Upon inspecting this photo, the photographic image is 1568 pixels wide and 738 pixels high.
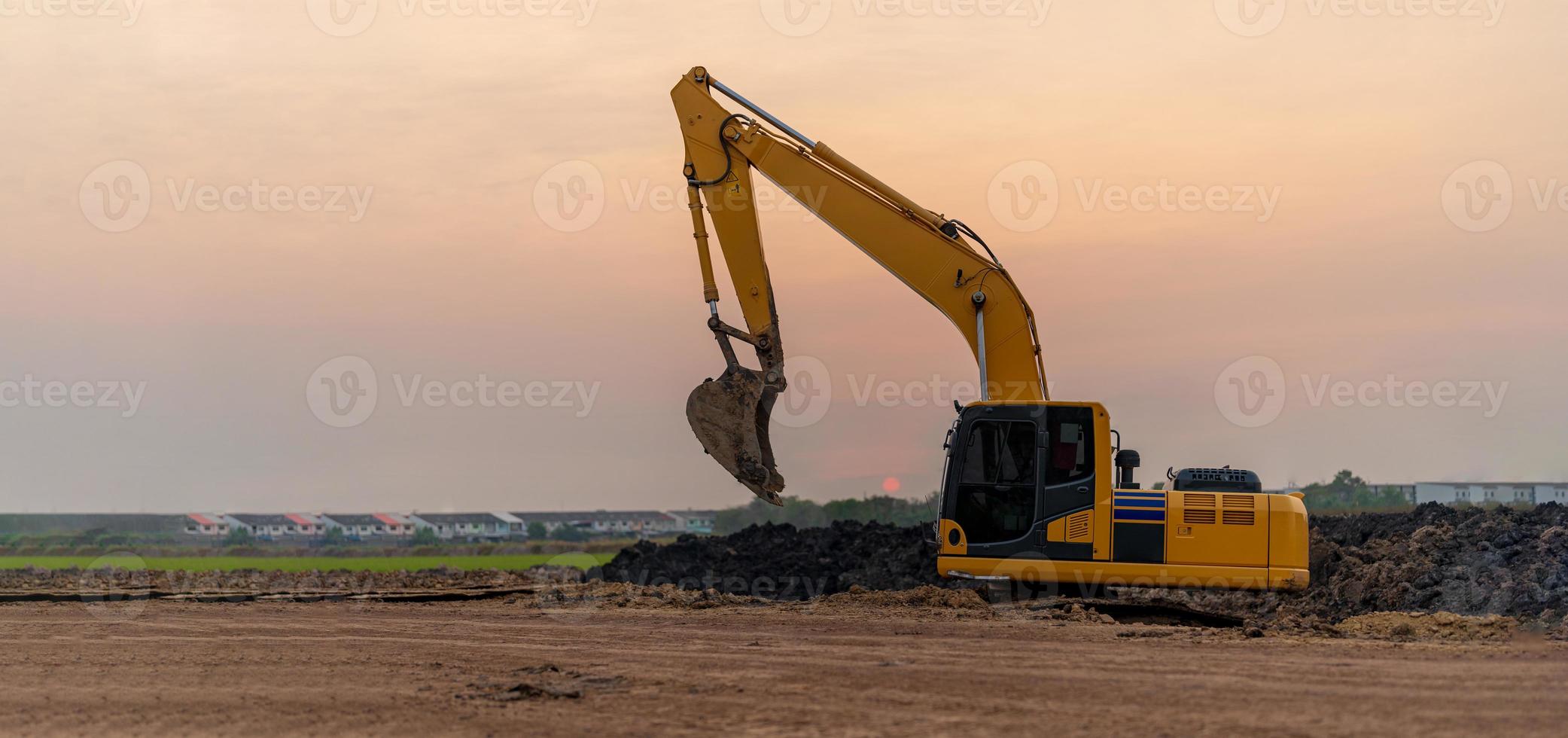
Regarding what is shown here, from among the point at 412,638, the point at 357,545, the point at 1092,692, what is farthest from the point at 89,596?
the point at 357,545

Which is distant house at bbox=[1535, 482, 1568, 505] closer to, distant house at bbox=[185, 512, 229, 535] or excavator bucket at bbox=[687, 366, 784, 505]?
excavator bucket at bbox=[687, 366, 784, 505]

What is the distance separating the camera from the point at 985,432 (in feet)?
49.7

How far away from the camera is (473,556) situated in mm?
46094

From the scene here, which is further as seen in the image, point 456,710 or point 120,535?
point 120,535

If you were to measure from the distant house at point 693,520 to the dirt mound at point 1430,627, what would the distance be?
106 feet

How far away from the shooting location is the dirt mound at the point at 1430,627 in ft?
45.1

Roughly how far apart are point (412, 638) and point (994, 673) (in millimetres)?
7192

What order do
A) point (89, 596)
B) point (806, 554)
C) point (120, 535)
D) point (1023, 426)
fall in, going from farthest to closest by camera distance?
point (120, 535), point (806, 554), point (89, 596), point (1023, 426)

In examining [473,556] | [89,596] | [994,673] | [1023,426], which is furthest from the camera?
[473,556]

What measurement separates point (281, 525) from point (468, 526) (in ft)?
30.2

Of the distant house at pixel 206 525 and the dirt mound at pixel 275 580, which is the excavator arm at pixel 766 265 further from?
the distant house at pixel 206 525

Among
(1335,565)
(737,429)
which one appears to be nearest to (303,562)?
(737,429)

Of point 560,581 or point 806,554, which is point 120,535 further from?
point 806,554

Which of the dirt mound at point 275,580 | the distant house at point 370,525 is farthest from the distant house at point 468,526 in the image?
the dirt mound at point 275,580
